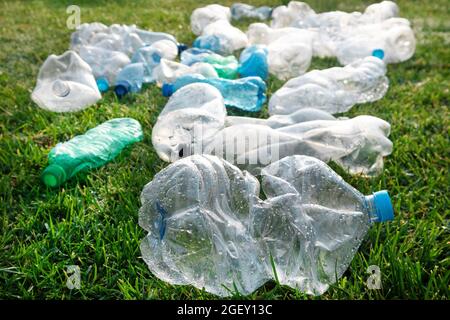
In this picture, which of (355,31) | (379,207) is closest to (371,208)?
(379,207)

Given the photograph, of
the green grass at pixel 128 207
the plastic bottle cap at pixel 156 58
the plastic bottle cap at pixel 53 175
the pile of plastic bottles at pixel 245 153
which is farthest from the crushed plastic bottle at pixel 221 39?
the plastic bottle cap at pixel 53 175

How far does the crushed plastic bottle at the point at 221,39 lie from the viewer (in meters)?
3.50

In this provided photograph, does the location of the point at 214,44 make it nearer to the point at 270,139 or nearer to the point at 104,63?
the point at 104,63

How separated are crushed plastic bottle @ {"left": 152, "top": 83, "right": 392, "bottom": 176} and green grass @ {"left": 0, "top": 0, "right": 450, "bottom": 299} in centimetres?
8

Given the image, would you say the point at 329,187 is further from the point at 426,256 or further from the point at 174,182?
the point at 174,182

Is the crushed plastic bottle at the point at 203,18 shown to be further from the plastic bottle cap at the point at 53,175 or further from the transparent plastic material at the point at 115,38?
the plastic bottle cap at the point at 53,175

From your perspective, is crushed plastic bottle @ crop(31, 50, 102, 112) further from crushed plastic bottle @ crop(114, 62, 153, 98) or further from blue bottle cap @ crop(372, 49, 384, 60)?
blue bottle cap @ crop(372, 49, 384, 60)

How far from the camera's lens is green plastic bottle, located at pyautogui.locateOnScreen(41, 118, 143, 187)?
1704mm

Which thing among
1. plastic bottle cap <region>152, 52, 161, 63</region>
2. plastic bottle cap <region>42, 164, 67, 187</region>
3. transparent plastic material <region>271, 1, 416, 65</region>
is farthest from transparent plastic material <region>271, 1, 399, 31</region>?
plastic bottle cap <region>42, 164, 67, 187</region>

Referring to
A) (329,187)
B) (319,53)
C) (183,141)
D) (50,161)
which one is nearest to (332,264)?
(329,187)

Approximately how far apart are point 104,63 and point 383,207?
7.46 feet

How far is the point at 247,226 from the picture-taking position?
1.39 m
